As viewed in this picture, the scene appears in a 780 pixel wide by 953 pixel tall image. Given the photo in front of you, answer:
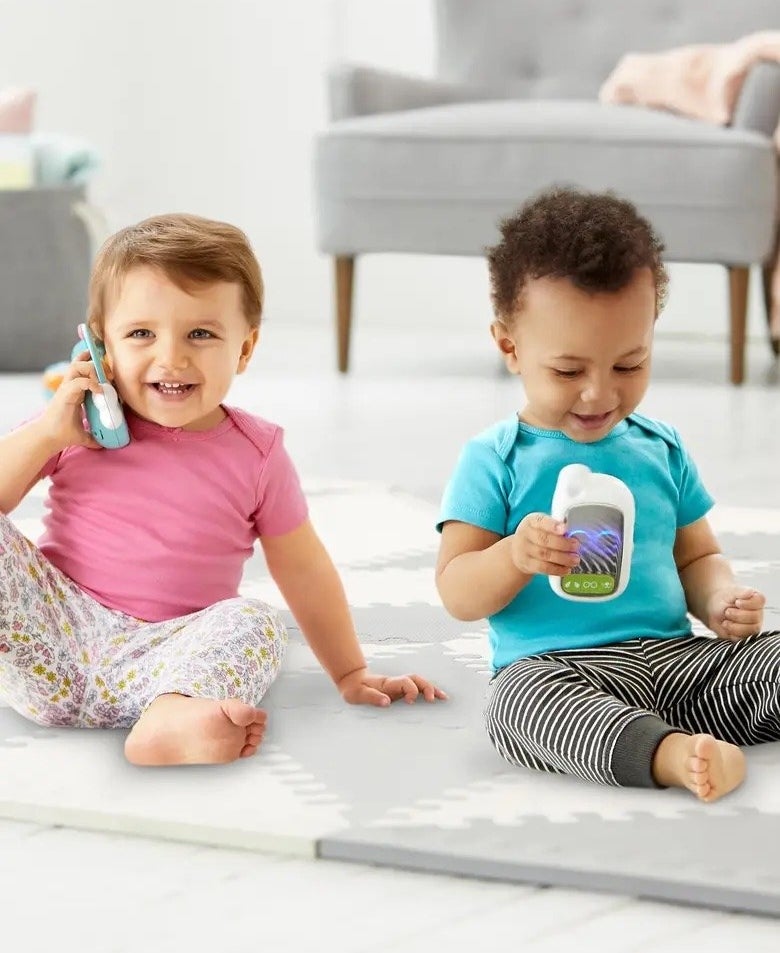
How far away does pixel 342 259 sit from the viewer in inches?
120

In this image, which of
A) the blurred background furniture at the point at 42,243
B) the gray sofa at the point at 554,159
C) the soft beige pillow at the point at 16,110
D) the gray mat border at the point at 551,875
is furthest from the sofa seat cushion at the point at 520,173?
the gray mat border at the point at 551,875

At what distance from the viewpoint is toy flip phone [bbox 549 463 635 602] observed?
1.03 meters

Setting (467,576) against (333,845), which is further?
(467,576)

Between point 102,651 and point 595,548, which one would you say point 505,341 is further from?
point 102,651

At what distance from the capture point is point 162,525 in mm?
1179

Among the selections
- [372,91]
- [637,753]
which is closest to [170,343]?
[637,753]

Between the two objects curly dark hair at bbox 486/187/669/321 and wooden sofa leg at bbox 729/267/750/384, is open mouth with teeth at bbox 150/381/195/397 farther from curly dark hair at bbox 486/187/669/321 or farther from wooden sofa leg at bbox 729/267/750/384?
wooden sofa leg at bbox 729/267/750/384

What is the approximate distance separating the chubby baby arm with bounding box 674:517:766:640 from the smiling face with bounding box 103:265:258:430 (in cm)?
37

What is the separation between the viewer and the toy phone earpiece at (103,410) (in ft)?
3.76

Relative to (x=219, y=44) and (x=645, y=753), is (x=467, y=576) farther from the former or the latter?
(x=219, y=44)

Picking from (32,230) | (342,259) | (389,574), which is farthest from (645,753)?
(32,230)

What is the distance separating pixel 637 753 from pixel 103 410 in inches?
18.3

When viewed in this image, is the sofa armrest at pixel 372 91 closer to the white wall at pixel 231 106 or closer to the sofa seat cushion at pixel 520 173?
the sofa seat cushion at pixel 520 173

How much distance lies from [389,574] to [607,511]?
1.86ft
